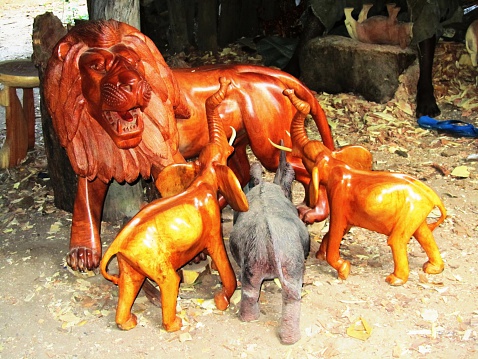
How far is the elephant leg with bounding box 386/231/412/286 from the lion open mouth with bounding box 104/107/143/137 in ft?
3.55

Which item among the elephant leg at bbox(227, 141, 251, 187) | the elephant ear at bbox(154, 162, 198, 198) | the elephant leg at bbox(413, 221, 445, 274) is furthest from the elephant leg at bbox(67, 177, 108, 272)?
the elephant leg at bbox(413, 221, 445, 274)

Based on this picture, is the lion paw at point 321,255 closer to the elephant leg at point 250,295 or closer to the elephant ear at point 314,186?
the elephant ear at point 314,186

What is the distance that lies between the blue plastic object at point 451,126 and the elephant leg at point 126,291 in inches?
109

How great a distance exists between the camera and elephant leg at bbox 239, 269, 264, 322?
7.39 feet

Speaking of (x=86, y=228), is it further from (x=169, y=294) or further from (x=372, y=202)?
(x=372, y=202)

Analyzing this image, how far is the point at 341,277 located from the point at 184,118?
0.94m

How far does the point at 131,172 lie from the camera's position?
2.47 metres

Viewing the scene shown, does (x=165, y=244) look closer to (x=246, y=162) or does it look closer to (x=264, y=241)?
(x=264, y=241)

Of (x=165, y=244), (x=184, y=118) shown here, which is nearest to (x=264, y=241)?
(x=165, y=244)

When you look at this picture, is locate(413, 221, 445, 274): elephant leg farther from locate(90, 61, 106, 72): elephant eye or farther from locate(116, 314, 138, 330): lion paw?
locate(90, 61, 106, 72): elephant eye

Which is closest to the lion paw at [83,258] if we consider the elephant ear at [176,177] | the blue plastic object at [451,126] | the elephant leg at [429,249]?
the elephant ear at [176,177]

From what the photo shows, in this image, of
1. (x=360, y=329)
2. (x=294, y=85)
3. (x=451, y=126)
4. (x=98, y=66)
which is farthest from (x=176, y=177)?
(x=451, y=126)

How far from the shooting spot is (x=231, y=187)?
7.54 ft

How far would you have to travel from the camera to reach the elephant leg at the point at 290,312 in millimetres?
2205
